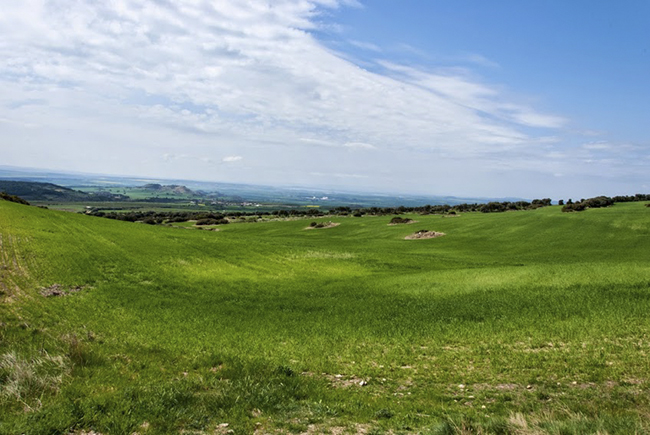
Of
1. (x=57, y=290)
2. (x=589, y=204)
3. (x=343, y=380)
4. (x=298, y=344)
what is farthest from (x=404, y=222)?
(x=343, y=380)

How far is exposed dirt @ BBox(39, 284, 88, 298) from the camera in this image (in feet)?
64.7

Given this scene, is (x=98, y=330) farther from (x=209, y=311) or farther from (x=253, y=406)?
(x=253, y=406)

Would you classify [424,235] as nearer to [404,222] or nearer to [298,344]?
[404,222]

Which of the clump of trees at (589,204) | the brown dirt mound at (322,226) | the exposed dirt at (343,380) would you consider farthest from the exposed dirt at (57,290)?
the clump of trees at (589,204)

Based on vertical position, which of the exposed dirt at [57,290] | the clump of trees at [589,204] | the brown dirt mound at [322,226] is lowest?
the brown dirt mound at [322,226]

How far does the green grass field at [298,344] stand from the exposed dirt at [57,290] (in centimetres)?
36

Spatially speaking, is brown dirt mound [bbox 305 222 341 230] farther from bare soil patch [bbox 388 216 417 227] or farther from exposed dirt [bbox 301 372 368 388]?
exposed dirt [bbox 301 372 368 388]

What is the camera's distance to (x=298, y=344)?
16.2 meters

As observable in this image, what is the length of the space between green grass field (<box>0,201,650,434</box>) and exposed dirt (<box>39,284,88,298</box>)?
0.36 meters

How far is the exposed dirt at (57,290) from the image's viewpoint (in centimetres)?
1972

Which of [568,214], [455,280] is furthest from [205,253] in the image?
[568,214]

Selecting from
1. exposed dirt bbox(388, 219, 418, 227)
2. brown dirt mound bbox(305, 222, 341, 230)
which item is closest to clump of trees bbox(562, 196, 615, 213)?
exposed dirt bbox(388, 219, 418, 227)

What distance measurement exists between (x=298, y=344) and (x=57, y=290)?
14.3 m

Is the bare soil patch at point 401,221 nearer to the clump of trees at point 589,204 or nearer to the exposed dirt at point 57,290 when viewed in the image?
the clump of trees at point 589,204
